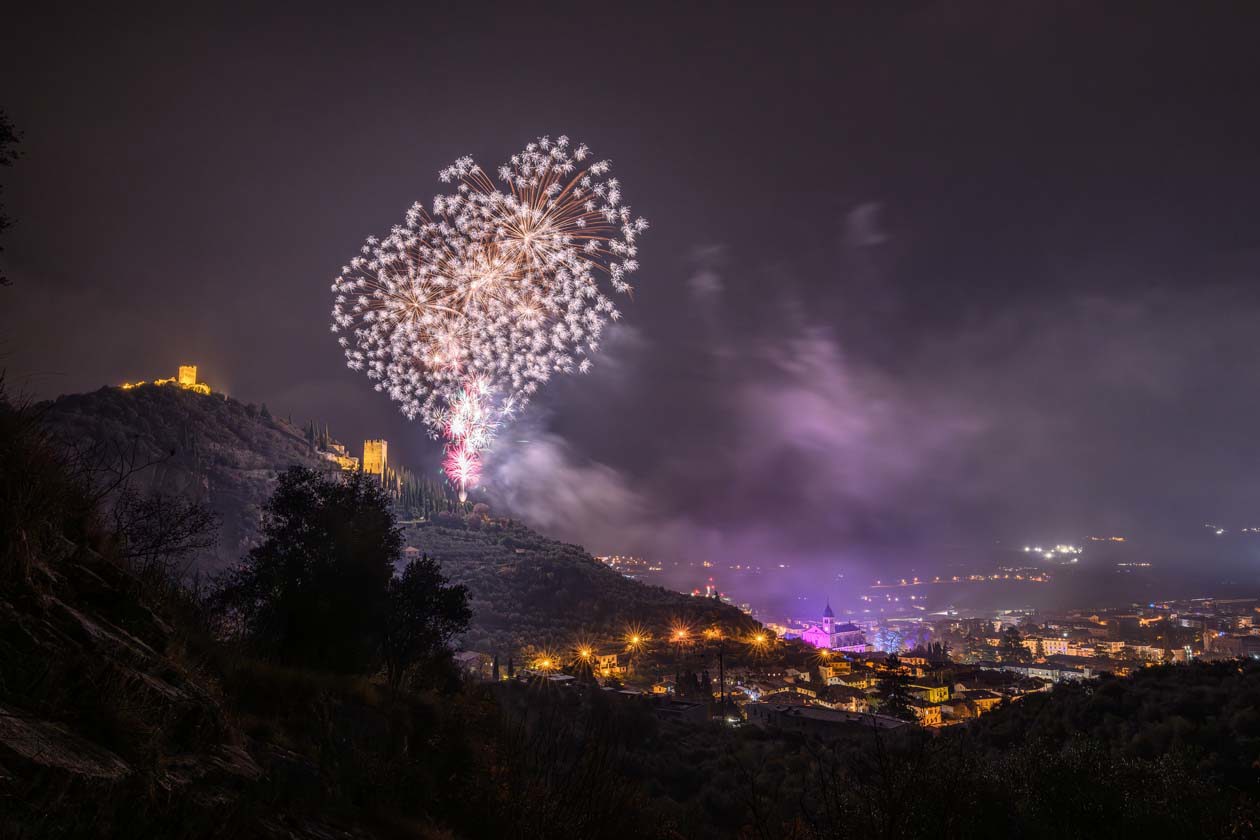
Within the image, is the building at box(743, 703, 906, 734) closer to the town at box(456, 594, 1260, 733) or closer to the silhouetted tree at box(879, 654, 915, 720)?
the town at box(456, 594, 1260, 733)

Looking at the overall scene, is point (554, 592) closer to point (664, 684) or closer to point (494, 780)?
point (664, 684)

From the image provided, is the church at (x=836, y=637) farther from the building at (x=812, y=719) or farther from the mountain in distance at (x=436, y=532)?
the building at (x=812, y=719)

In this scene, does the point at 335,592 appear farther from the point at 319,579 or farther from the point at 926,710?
the point at 926,710

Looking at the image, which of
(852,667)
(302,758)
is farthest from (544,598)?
(302,758)

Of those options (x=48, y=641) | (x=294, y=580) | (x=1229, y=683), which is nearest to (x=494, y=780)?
(x=48, y=641)

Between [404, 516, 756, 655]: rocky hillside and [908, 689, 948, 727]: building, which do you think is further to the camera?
[404, 516, 756, 655]: rocky hillside

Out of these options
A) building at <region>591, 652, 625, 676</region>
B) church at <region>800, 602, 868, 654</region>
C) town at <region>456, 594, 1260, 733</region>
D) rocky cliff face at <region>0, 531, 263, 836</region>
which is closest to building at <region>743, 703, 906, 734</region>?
town at <region>456, 594, 1260, 733</region>
